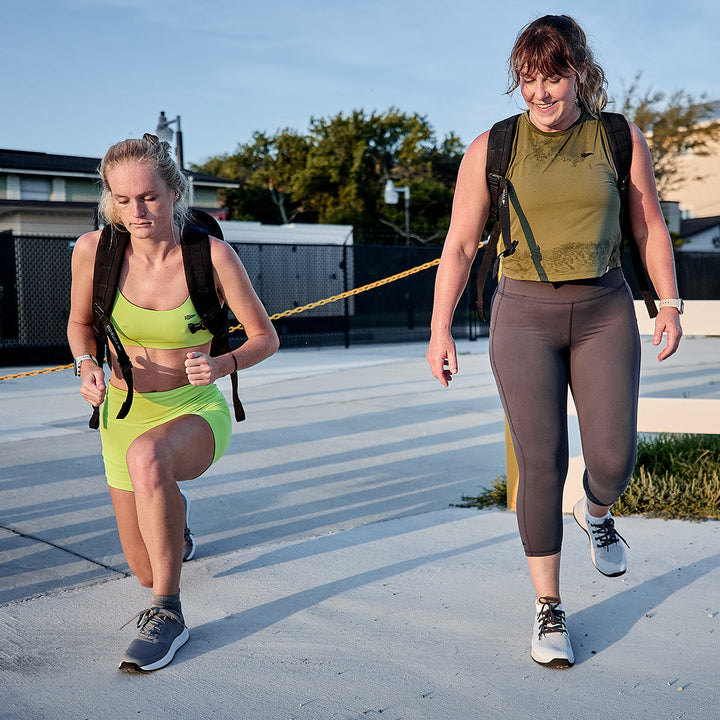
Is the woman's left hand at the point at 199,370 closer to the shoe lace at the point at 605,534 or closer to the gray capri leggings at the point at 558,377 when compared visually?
the gray capri leggings at the point at 558,377

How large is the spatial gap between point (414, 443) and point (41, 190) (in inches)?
869

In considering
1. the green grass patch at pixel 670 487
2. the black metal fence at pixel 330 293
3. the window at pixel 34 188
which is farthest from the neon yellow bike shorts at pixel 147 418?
the window at pixel 34 188

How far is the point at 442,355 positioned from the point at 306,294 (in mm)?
17304

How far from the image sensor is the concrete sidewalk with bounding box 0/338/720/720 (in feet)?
7.74

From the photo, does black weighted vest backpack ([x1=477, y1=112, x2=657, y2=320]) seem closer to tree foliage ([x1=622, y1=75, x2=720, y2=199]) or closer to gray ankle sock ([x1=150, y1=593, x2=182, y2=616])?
gray ankle sock ([x1=150, y1=593, x2=182, y2=616])

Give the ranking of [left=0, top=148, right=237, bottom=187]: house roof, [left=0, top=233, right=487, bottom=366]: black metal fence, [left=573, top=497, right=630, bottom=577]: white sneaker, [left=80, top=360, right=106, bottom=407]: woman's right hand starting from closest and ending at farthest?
[left=80, top=360, right=106, bottom=407]: woman's right hand → [left=573, top=497, right=630, bottom=577]: white sneaker → [left=0, top=233, right=487, bottom=366]: black metal fence → [left=0, top=148, right=237, bottom=187]: house roof

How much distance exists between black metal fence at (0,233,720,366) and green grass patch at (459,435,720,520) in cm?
1125

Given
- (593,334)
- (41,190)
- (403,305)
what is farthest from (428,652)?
(41,190)

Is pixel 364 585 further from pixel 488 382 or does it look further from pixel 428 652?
pixel 488 382

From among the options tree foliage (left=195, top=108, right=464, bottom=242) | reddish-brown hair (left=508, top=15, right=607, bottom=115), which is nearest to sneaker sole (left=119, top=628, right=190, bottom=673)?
reddish-brown hair (left=508, top=15, right=607, bottom=115)

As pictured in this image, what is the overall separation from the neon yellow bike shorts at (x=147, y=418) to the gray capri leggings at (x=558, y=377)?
0.99m

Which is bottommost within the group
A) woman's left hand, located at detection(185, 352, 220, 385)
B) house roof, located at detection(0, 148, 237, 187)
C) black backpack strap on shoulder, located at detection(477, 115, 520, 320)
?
woman's left hand, located at detection(185, 352, 220, 385)

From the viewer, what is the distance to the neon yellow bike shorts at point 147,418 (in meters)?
2.90

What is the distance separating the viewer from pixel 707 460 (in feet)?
15.7
